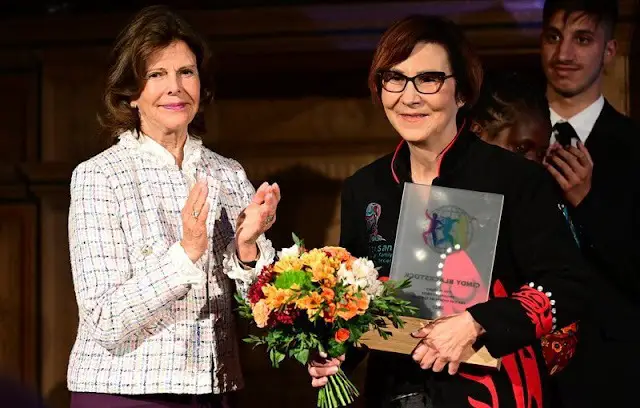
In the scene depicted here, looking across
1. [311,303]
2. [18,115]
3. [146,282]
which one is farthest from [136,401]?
[18,115]

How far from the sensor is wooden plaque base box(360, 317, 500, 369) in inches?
99.7

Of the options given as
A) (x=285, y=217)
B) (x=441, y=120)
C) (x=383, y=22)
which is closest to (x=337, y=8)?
(x=383, y=22)

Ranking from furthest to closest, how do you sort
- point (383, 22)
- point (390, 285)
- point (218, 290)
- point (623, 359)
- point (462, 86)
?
point (383, 22) < point (623, 359) < point (218, 290) < point (462, 86) < point (390, 285)

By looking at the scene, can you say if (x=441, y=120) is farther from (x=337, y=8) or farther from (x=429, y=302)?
(x=337, y=8)

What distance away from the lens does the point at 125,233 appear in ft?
9.34

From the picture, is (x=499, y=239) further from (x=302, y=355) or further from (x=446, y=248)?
(x=302, y=355)

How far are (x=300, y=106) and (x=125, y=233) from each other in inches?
61.4

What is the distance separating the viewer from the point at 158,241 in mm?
2848

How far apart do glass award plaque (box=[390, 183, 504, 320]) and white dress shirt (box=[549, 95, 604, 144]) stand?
982mm

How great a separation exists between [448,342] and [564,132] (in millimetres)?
1230

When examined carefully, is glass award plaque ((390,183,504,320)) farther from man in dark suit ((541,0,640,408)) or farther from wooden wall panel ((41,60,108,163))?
wooden wall panel ((41,60,108,163))

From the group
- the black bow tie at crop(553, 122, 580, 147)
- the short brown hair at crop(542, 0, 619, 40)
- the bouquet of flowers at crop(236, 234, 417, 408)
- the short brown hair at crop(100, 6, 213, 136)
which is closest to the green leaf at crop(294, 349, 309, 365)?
the bouquet of flowers at crop(236, 234, 417, 408)

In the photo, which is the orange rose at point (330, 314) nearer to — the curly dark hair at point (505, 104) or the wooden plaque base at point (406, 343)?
the wooden plaque base at point (406, 343)

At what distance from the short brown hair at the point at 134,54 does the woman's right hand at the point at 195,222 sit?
42 centimetres
